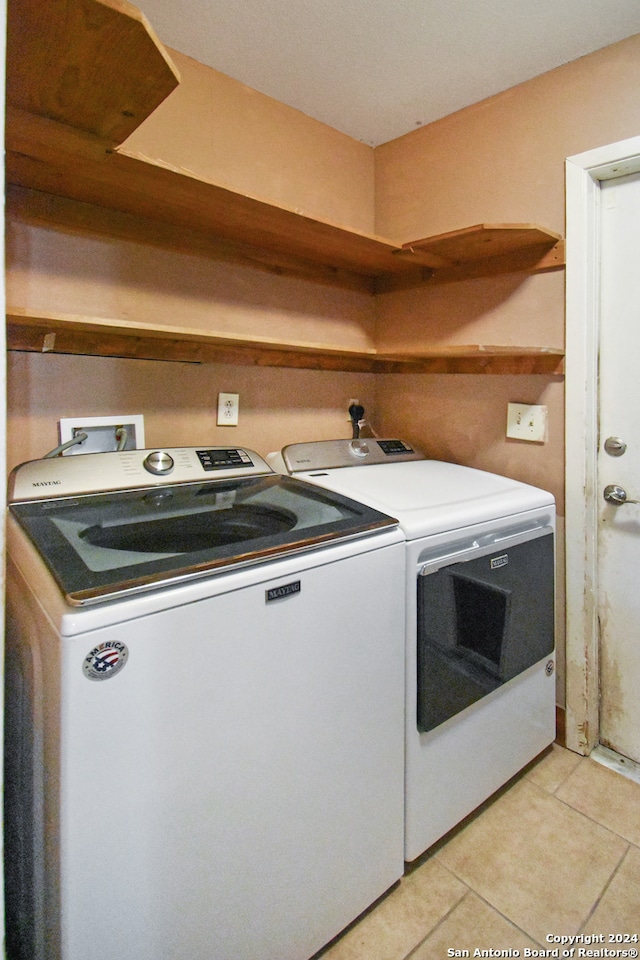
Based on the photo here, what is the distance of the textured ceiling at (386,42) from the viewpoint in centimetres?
141

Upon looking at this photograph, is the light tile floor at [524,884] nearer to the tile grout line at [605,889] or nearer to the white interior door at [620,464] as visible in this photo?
the tile grout line at [605,889]

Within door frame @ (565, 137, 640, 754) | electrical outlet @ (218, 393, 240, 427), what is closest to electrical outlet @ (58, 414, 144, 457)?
electrical outlet @ (218, 393, 240, 427)

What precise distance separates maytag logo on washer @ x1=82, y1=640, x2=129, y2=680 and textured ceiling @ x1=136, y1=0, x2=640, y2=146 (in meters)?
1.59

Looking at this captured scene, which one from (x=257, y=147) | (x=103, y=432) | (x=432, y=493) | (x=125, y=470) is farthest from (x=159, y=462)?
(x=257, y=147)

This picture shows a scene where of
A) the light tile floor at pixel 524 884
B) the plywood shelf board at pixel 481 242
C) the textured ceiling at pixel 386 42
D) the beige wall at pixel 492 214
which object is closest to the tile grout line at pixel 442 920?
the light tile floor at pixel 524 884

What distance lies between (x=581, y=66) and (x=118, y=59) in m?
1.41

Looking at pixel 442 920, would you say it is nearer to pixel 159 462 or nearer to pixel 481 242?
pixel 159 462

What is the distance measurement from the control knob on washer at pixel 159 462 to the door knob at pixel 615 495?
137 cm

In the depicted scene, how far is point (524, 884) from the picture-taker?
4.37 ft

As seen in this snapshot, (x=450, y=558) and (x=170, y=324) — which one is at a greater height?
(x=170, y=324)

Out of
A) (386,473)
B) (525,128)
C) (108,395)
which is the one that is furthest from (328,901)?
(525,128)

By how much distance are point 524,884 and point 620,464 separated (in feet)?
3.96

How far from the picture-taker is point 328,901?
115 cm

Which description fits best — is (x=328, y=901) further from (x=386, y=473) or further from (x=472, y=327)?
(x=472, y=327)
